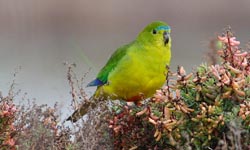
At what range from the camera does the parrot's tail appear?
5008mm

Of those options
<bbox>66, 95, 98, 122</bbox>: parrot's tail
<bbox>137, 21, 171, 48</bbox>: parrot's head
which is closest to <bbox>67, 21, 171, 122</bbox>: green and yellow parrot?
<bbox>137, 21, 171, 48</bbox>: parrot's head

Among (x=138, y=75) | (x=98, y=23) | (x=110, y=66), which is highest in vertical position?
(x=98, y=23)

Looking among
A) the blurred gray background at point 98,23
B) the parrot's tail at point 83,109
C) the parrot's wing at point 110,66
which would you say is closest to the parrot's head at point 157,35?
the parrot's wing at point 110,66

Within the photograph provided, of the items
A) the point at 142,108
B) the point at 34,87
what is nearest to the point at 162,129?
the point at 142,108

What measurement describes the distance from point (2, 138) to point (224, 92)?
1.22m

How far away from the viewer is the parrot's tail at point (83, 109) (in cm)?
501

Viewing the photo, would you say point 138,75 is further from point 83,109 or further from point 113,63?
point 83,109

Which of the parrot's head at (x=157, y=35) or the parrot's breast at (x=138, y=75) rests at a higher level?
the parrot's head at (x=157, y=35)

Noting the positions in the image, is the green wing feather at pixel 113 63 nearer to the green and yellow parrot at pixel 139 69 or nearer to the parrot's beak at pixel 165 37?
the green and yellow parrot at pixel 139 69

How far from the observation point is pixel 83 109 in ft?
17.1

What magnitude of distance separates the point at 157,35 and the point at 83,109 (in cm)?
114

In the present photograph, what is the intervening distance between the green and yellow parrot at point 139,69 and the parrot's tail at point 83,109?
1.60 feet

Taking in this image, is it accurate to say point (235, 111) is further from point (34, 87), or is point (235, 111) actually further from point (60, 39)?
point (60, 39)

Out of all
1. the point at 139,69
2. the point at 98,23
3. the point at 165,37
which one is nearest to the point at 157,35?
the point at 165,37
